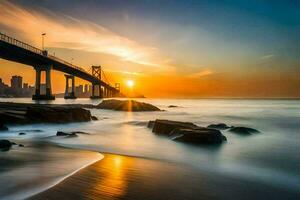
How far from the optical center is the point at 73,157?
966cm

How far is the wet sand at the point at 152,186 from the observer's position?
5656 mm

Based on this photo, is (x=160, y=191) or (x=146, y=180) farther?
(x=146, y=180)

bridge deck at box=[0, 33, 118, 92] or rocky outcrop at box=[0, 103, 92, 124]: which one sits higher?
bridge deck at box=[0, 33, 118, 92]

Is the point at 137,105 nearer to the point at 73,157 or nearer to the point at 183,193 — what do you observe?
the point at 73,157

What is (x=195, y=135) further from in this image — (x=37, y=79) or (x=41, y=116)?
(x=37, y=79)

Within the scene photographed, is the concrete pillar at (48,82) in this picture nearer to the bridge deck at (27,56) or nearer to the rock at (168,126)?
the bridge deck at (27,56)

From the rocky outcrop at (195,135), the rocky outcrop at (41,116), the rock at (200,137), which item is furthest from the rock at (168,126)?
the rocky outcrop at (41,116)

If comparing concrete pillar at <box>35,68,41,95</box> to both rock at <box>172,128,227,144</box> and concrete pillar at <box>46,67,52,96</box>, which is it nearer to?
concrete pillar at <box>46,67,52,96</box>

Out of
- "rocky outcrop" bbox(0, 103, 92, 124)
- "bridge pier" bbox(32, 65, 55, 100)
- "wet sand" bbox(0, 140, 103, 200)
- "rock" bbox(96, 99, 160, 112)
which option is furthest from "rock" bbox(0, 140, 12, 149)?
"bridge pier" bbox(32, 65, 55, 100)

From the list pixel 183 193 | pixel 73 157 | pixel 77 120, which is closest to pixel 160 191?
pixel 183 193

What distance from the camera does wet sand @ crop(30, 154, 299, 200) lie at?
223 inches

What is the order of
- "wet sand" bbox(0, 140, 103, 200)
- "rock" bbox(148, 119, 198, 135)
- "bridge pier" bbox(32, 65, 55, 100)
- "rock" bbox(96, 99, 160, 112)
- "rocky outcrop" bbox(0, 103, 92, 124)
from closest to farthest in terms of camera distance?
"wet sand" bbox(0, 140, 103, 200) < "rock" bbox(148, 119, 198, 135) < "rocky outcrop" bbox(0, 103, 92, 124) < "rock" bbox(96, 99, 160, 112) < "bridge pier" bbox(32, 65, 55, 100)

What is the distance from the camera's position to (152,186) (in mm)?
6367

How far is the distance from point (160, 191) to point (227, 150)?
7.01 metres
